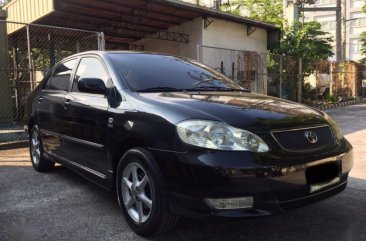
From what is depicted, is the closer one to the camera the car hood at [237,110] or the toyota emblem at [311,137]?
the car hood at [237,110]

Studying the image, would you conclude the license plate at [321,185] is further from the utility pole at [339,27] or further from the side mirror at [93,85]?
the utility pole at [339,27]

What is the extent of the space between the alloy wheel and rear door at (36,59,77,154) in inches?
63.0

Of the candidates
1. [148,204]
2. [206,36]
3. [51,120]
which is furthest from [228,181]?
[206,36]

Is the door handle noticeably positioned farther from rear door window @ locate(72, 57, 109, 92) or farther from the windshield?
the windshield

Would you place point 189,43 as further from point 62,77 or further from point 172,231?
point 172,231

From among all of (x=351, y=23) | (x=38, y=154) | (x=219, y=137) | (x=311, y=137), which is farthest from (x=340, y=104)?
(x=351, y=23)

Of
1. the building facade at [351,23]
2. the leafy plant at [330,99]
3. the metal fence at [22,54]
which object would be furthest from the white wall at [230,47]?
the building facade at [351,23]

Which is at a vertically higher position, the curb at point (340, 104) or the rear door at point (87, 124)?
the rear door at point (87, 124)

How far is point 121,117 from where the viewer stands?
3512mm

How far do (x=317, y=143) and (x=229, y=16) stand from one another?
13.3 m

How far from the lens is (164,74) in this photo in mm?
4141

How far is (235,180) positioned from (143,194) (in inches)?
35.6

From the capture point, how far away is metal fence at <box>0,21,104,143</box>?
36.6 ft

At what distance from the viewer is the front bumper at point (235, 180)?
276 cm
